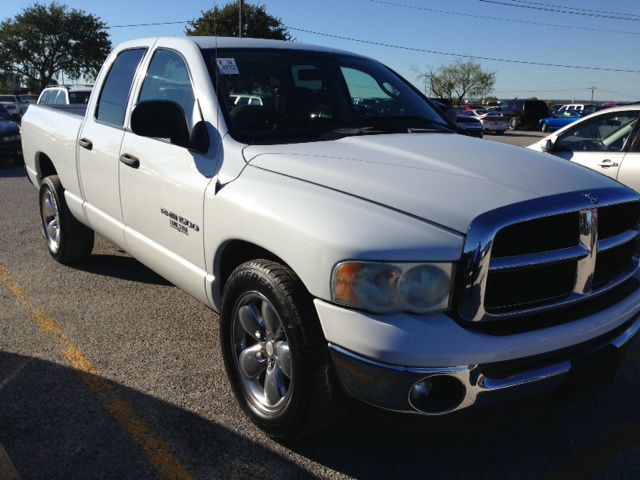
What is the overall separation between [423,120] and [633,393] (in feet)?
6.72

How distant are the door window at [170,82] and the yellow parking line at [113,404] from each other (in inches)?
61.3

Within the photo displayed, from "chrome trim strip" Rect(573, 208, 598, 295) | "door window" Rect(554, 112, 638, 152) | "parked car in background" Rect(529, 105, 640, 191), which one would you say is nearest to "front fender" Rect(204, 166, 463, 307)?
"chrome trim strip" Rect(573, 208, 598, 295)

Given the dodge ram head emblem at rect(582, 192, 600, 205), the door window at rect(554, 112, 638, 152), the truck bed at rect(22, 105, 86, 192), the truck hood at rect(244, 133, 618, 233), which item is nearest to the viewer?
the truck hood at rect(244, 133, 618, 233)

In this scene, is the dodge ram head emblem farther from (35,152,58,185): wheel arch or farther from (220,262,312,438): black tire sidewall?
(35,152,58,185): wheel arch

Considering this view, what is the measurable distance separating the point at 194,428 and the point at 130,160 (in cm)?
177

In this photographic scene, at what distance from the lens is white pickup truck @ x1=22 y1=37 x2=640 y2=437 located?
2178 mm

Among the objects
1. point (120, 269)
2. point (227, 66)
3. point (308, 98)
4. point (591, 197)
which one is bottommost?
point (120, 269)

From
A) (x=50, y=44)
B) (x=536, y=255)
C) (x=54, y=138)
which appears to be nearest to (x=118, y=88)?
(x=54, y=138)

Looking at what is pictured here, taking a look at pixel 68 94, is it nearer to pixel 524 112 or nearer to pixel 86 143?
pixel 86 143

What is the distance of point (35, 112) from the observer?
5938 millimetres

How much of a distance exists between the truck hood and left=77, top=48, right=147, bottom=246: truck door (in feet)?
5.10

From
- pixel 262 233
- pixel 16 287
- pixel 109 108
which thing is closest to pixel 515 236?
pixel 262 233

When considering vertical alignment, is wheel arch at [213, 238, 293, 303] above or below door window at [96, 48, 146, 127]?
below

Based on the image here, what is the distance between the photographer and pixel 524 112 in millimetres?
34562
